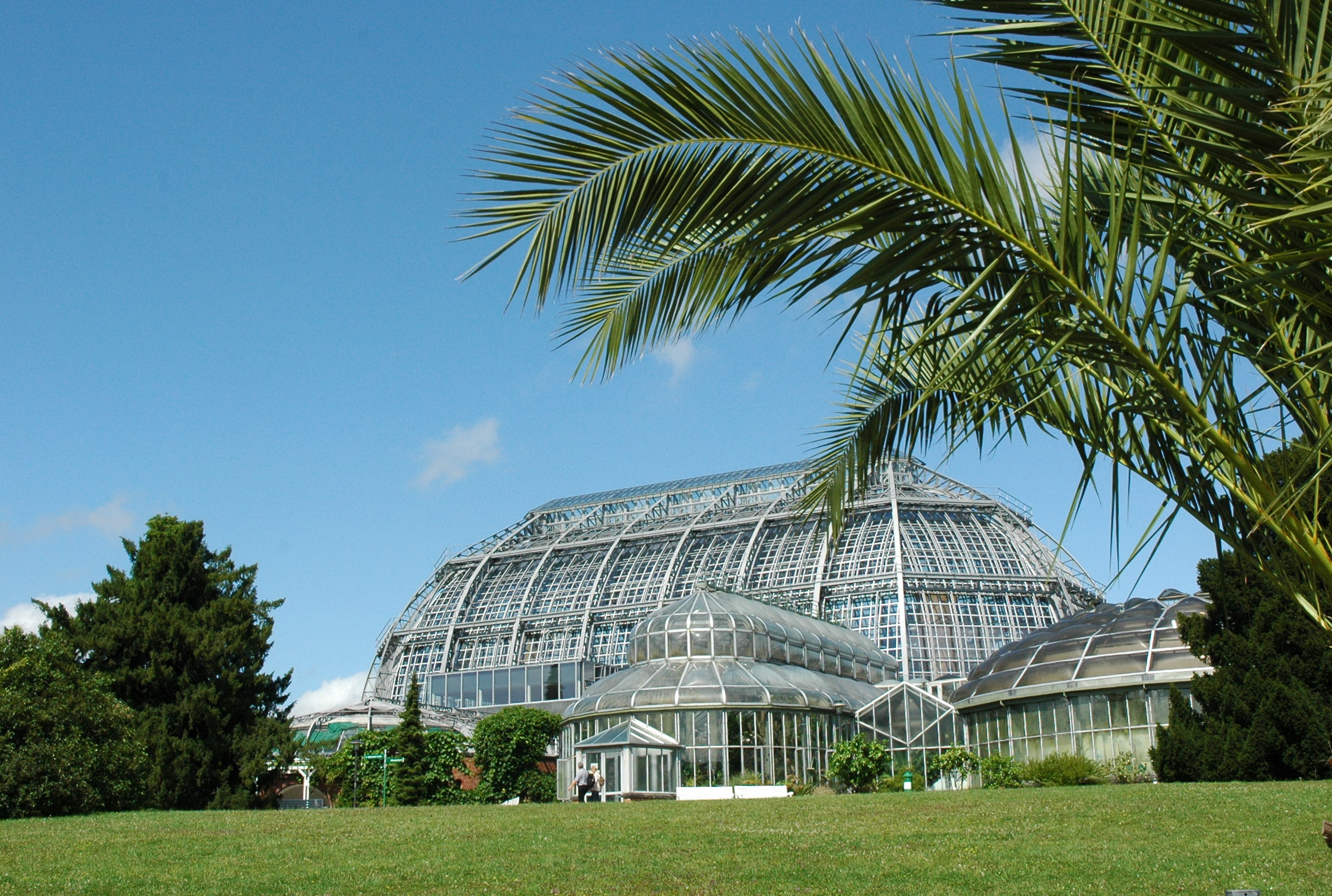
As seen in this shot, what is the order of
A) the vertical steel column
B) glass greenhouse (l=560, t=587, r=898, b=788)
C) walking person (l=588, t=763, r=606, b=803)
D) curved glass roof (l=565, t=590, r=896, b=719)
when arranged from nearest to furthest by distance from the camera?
walking person (l=588, t=763, r=606, b=803)
glass greenhouse (l=560, t=587, r=898, b=788)
curved glass roof (l=565, t=590, r=896, b=719)
the vertical steel column

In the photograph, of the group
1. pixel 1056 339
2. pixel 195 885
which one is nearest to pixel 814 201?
pixel 1056 339

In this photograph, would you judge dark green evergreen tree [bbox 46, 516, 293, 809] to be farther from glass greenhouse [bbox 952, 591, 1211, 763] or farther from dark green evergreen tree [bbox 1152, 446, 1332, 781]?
dark green evergreen tree [bbox 1152, 446, 1332, 781]

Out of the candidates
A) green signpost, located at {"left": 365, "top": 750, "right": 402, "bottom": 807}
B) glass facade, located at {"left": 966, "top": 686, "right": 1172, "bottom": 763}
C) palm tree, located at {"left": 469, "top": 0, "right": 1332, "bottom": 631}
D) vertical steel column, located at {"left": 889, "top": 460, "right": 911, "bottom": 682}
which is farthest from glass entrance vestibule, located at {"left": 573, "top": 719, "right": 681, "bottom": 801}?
palm tree, located at {"left": 469, "top": 0, "right": 1332, "bottom": 631}

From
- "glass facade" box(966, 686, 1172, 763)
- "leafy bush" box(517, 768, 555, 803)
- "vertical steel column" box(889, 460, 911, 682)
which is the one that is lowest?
"leafy bush" box(517, 768, 555, 803)

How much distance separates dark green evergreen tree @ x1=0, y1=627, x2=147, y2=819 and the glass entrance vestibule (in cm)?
1367

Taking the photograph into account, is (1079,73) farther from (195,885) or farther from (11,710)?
(11,710)

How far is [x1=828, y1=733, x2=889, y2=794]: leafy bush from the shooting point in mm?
28953

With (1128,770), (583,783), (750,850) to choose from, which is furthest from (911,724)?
(750,850)

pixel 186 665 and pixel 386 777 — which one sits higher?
pixel 186 665

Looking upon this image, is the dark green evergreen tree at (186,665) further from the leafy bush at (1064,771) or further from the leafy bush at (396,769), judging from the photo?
the leafy bush at (1064,771)

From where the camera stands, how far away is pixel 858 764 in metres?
28.9

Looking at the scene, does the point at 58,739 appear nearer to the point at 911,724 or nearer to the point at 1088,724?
the point at 1088,724

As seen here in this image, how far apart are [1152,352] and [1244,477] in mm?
597

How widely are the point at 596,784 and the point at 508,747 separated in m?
9.89
